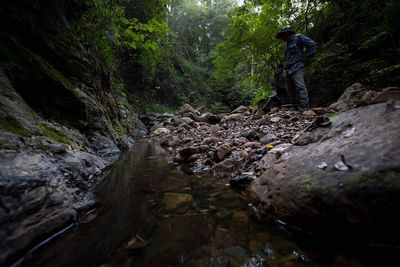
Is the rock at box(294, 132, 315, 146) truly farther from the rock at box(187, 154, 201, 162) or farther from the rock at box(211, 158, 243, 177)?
the rock at box(187, 154, 201, 162)

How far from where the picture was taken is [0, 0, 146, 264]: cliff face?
4.89 ft

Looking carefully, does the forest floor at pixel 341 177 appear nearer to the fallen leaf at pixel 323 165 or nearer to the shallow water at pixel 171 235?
the fallen leaf at pixel 323 165

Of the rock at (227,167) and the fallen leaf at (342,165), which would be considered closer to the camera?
the fallen leaf at (342,165)

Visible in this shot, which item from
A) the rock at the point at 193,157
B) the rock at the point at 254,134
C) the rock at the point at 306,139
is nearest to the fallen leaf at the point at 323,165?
the rock at the point at 306,139

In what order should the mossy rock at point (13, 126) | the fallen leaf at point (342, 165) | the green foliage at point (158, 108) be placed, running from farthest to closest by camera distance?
the green foliage at point (158, 108)
the mossy rock at point (13, 126)
the fallen leaf at point (342, 165)

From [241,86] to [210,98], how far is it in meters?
2.71

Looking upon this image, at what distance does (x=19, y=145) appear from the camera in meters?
1.91

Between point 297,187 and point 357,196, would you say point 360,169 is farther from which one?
point 297,187

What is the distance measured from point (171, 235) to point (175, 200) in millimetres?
638

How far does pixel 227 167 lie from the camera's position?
302cm

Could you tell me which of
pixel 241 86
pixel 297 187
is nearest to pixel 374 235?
pixel 297 187

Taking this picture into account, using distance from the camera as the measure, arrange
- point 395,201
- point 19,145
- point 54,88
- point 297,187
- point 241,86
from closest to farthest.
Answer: point 395,201, point 297,187, point 19,145, point 54,88, point 241,86

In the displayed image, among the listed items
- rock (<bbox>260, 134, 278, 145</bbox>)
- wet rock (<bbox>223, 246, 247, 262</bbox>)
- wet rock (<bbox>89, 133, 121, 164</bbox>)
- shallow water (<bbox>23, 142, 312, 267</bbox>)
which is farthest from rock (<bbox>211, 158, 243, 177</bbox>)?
wet rock (<bbox>89, 133, 121, 164</bbox>)

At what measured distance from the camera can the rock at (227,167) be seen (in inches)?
116
